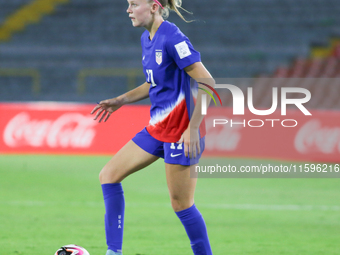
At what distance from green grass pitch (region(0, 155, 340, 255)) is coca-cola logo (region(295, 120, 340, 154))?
1.42 m

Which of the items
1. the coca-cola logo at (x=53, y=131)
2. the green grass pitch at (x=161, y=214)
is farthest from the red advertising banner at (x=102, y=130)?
the green grass pitch at (x=161, y=214)

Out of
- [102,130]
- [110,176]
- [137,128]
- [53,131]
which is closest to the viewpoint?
[110,176]

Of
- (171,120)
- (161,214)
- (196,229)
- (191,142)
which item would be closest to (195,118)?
(191,142)

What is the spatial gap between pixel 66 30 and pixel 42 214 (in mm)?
13951

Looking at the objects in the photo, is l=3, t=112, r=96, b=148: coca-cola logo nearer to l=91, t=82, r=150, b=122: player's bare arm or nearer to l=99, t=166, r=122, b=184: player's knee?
l=91, t=82, r=150, b=122: player's bare arm

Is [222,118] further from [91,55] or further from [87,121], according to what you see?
[91,55]

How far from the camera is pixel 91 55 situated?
1767 cm

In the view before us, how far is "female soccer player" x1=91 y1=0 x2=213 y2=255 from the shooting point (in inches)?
129

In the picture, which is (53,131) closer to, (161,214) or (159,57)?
(161,214)

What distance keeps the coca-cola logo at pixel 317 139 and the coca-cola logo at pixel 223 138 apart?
1173 millimetres

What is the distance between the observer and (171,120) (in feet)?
11.3

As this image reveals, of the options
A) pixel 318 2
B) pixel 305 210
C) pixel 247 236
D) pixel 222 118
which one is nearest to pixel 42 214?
pixel 247 236

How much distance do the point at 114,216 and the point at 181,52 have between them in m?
1.18

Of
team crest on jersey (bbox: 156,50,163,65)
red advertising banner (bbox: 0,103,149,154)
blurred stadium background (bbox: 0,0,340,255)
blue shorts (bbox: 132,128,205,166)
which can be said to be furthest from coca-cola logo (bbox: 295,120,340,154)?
team crest on jersey (bbox: 156,50,163,65)
